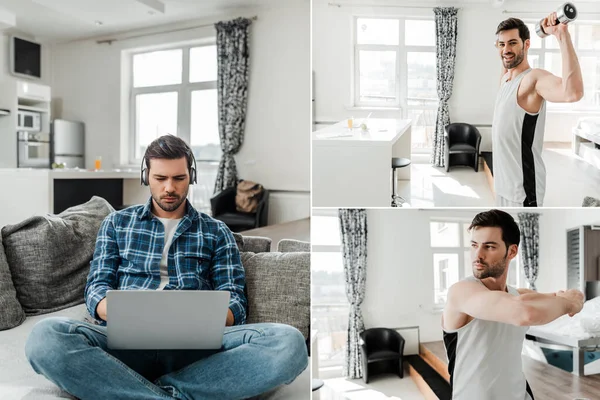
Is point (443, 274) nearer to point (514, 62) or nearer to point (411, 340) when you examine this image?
point (411, 340)

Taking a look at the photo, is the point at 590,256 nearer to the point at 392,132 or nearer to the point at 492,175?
the point at 492,175

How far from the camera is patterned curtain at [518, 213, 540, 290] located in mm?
1224

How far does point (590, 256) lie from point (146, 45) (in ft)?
5.23

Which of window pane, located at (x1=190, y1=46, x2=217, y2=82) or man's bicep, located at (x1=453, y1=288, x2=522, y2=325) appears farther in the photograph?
window pane, located at (x1=190, y1=46, x2=217, y2=82)

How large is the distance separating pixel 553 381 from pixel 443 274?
40 centimetres

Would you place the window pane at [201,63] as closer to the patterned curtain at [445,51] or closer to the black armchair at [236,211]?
the black armchair at [236,211]

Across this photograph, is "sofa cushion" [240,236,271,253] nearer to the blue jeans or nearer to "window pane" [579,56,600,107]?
the blue jeans

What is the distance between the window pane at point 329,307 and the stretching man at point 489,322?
255 millimetres

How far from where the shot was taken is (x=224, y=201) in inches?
117

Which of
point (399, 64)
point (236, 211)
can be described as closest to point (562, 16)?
point (399, 64)

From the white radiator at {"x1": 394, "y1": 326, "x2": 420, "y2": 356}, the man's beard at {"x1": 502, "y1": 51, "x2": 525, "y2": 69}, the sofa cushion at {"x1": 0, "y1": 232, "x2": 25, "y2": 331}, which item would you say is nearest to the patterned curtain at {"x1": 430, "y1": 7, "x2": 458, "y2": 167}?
the man's beard at {"x1": 502, "y1": 51, "x2": 525, "y2": 69}

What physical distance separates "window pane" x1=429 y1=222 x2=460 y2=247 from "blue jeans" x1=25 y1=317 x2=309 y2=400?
454mm

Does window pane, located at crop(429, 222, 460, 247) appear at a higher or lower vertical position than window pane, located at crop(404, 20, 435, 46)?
lower

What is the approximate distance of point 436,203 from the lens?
46.0 inches
